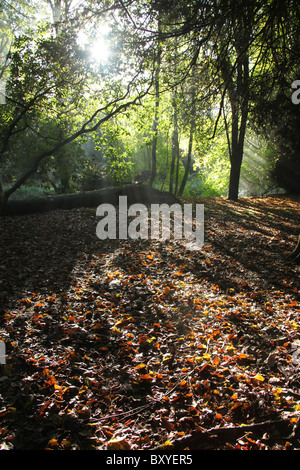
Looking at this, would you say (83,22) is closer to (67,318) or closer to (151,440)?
(67,318)

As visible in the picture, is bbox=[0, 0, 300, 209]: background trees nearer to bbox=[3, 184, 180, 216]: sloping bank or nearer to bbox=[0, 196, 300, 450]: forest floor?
bbox=[3, 184, 180, 216]: sloping bank

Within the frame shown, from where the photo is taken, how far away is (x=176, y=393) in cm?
245

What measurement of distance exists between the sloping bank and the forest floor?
299 centimetres

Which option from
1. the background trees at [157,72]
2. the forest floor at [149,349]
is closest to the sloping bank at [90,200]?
the background trees at [157,72]

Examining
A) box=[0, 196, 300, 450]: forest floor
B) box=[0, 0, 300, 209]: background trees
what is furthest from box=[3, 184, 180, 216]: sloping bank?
box=[0, 196, 300, 450]: forest floor

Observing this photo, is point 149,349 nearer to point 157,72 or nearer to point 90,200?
point 157,72

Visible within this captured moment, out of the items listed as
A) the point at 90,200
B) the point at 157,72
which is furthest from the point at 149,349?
the point at 90,200

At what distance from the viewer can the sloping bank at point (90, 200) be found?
8959 mm

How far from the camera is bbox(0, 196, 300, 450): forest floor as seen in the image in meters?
2.09

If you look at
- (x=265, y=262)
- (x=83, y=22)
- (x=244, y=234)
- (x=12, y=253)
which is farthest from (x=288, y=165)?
(x=12, y=253)

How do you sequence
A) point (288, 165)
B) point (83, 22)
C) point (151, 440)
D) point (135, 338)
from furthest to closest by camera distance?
point (288, 165) < point (83, 22) < point (135, 338) < point (151, 440)

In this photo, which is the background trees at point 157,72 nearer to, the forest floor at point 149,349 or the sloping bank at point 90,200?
the sloping bank at point 90,200

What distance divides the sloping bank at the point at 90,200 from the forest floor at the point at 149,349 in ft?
9.80
